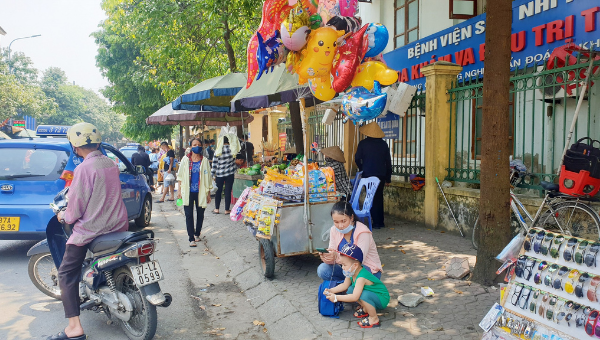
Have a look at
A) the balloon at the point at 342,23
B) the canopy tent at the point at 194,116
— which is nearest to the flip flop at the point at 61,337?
the balloon at the point at 342,23

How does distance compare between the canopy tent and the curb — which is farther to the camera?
the canopy tent

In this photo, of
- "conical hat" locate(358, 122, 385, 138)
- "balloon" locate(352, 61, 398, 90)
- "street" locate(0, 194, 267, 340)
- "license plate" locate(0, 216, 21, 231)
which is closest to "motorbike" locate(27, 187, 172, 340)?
"street" locate(0, 194, 267, 340)

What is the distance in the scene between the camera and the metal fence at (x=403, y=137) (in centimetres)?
827

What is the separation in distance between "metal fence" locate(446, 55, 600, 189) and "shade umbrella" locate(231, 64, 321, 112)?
2.60m

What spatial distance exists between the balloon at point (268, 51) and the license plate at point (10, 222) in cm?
408

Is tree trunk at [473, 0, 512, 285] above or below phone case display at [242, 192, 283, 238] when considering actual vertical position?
above

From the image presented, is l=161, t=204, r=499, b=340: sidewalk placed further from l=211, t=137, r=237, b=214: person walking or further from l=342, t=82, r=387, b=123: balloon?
l=211, t=137, r=237, b=214: person walking

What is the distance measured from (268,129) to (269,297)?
17.0 metres

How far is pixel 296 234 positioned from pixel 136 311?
2.06 m

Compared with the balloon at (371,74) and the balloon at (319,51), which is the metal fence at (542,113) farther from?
the balloon at (319,51)

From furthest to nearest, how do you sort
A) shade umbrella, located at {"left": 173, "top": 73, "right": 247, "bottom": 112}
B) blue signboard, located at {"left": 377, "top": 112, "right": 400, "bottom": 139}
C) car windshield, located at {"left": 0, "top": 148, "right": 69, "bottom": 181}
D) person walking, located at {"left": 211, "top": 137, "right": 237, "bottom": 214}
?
person walking, located at {"left": 211, "top": 137, "right": 237, "bottom": 214}, shade umbrella, located at {"left": 173, "top": 73, "right": 247, "bottom": 112}, blue signboard, located at {"left": 377, "top": 112, "right": 400, "bottom": 139}, car windshield, located at {"left": 0, "top": 148, "right": 69, "bottom": 181}

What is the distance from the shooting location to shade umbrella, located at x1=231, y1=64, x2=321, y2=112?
254 inches

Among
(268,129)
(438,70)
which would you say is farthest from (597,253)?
(268,129)

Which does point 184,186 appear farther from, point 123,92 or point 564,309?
point 123,92
